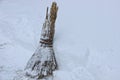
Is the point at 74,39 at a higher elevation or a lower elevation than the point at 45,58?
higher

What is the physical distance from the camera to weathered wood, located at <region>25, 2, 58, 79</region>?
2229mm

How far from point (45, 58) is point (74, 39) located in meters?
0.58

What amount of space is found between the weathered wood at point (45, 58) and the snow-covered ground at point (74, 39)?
12 centimetres

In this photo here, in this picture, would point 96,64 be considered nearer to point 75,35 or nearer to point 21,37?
point 75,35

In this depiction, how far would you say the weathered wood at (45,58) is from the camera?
7.31 feet

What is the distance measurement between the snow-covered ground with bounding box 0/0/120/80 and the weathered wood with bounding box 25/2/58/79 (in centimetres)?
12

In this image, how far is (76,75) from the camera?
88.0 inches

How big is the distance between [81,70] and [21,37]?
1.04 metres

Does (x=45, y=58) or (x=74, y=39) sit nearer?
(x=45, y=58)

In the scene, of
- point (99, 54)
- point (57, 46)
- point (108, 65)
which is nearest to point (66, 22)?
point (57, 46)

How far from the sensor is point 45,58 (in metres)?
2.25

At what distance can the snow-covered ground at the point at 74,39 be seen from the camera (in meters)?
2.30

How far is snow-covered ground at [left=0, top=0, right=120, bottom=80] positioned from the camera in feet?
7.55

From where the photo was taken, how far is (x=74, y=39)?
8.71ft
